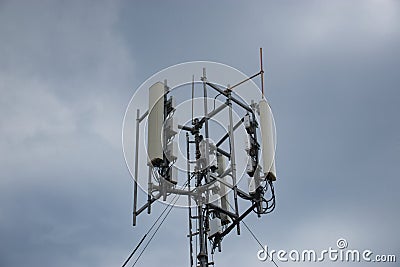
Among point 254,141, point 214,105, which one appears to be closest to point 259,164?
point 254,141

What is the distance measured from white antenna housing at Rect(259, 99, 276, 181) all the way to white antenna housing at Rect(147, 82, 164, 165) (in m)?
2.72

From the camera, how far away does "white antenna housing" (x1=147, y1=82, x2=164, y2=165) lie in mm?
15914

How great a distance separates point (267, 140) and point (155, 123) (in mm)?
2988

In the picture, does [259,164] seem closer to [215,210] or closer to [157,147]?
[215,210]

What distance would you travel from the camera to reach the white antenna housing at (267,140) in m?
16.4

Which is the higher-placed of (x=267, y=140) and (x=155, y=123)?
(x=155, y=123)

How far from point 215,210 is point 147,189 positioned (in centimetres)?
194

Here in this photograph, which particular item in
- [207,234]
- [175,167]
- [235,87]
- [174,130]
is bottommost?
[207,234]

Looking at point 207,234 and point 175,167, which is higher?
point 175,167

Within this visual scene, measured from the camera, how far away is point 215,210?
656 inches

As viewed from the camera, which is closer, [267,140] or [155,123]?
[155,123]

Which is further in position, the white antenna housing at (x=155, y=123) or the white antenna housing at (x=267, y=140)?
the white antenna housing at (x=267, y=140)

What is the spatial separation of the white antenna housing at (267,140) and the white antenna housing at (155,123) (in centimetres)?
272

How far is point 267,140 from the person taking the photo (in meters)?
16.7
